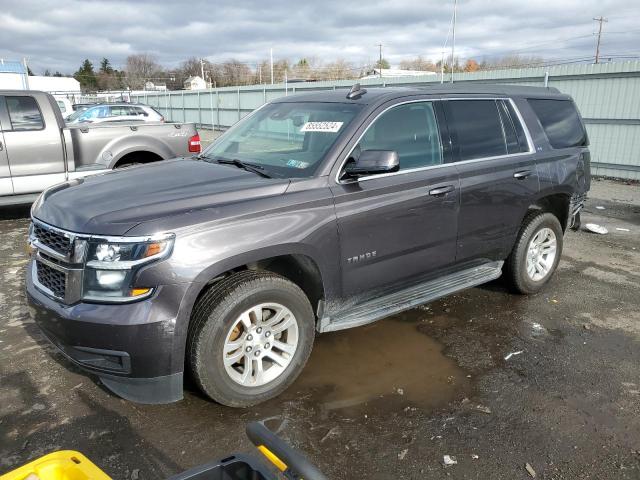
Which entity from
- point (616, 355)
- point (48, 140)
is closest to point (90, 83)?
point (48, 140)

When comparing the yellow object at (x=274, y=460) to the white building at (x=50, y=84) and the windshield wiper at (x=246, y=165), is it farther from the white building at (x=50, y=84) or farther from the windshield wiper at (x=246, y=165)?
the white building at (x=50, y=84)

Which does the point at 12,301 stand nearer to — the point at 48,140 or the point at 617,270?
the point at 48,140

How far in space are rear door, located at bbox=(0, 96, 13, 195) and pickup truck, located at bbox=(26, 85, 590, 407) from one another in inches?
175

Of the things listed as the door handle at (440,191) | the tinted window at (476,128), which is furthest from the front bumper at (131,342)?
the tinted window at (476,128)

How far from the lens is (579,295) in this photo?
17.0 feet

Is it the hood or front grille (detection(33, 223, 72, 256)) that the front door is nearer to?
the hood

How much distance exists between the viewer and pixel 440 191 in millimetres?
3961

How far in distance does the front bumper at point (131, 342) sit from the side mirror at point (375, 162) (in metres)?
1.40

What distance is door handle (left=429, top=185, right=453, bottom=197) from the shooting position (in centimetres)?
392

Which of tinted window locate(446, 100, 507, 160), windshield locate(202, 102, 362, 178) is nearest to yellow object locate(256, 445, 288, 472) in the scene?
windshield locate(202, 102, 362, 178)

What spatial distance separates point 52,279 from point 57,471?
161cm

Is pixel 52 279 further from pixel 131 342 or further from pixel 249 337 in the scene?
pixel 249 337

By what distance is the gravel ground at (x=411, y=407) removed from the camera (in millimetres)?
2795

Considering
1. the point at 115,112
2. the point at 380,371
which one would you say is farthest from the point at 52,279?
the point at 115,112
